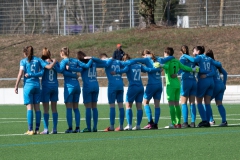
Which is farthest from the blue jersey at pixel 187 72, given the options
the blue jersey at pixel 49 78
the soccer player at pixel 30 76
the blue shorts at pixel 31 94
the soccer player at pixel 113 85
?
the blue shorts at pixel 31 94

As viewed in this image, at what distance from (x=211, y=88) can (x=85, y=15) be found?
26.0 metres

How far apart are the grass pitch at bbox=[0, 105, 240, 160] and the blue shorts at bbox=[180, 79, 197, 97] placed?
1311 millimetres

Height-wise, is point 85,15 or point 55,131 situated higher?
point 85,15

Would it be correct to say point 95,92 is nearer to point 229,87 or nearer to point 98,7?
point 229,87

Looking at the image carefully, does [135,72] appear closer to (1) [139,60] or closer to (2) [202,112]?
→ (1) [139,60]

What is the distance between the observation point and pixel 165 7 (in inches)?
1736

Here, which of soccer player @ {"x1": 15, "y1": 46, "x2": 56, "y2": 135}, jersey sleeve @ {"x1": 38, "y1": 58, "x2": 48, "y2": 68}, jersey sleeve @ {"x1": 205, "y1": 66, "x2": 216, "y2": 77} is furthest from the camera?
jersey sleeve @ {"x1": 205, "y1": 66, "x2": 216, "y2": 77}

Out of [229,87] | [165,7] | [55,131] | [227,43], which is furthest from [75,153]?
[165,7]

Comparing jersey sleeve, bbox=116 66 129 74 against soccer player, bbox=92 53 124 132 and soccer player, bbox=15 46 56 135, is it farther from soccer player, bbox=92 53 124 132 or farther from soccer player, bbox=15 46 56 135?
soccer player, bbox=15 46 56 135

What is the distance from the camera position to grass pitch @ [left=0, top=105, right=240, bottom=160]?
13.2 meters

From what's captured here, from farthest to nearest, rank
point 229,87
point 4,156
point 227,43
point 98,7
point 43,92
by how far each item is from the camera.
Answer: point 98,7
point 227,43
point 229,87
point 43,92
point 4,156

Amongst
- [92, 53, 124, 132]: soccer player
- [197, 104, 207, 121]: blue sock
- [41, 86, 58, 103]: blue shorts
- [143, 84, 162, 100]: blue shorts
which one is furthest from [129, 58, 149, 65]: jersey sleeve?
[41, 86, 58, 103]: blue shorts

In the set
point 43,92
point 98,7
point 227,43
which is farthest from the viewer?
point 98,7

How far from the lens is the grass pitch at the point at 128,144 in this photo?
521 inches
